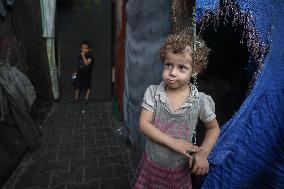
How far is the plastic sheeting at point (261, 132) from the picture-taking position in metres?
1.52

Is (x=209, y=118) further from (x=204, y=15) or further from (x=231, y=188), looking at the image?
(x=204, y=15)

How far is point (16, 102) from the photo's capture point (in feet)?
15.2

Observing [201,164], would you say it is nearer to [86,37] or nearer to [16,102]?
[16,102]

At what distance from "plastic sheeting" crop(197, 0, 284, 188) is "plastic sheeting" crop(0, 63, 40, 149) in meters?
3.57

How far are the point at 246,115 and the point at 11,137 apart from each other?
3.79m

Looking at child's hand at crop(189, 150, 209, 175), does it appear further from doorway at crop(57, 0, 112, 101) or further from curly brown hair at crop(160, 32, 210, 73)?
doorway at crop(57, 0, 112, 101)

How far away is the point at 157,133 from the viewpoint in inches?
75.9

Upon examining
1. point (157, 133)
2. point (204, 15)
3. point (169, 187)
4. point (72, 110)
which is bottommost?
point (72, 110)

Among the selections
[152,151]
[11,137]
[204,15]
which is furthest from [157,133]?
[11,137]

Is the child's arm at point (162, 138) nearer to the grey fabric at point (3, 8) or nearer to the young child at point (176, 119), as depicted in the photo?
the young child at point (176, 119)

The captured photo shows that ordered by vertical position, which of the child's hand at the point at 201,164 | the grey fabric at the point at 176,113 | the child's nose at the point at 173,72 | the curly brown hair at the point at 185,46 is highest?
the curly brown hair at the point at 185,46

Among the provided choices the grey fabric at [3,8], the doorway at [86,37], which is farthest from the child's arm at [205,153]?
the doorway at [86,37]

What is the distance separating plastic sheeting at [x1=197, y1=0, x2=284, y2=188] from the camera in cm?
152

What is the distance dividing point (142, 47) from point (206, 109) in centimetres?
203
